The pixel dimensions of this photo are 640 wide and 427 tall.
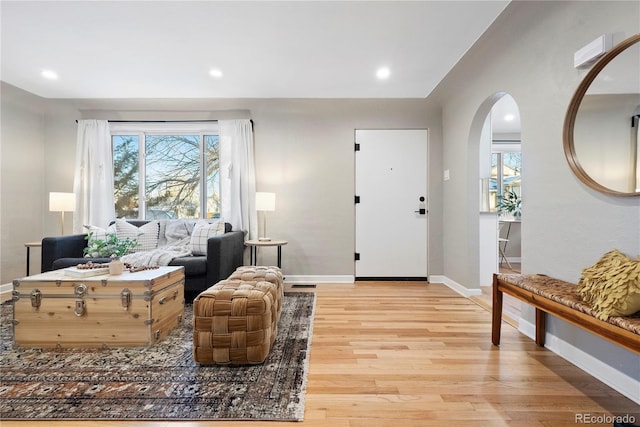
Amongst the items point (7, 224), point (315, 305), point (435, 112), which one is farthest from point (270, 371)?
point (7, 224)

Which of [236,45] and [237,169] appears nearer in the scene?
[236,45]

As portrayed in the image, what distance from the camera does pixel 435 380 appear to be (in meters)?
1.62

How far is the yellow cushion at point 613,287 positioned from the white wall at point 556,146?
25 cm

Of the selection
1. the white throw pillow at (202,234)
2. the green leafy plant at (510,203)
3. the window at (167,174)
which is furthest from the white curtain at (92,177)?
the green leafy plant at (510,203)

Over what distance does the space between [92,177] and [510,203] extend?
6701mm

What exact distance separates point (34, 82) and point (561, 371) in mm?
5625

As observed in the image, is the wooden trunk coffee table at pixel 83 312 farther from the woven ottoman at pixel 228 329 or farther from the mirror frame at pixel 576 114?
the mirror frame at pixel 576 114

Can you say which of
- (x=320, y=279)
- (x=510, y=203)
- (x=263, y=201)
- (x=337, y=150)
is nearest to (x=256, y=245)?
(x=263, y=201)

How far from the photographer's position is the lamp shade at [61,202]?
346 centimetres

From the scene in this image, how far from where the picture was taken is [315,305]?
2992mm

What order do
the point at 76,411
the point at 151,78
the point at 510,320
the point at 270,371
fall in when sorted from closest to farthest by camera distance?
the point at 76,411 → the point at 270,371 → the point at 510,320 → the point at 151,78

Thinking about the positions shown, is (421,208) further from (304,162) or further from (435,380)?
(435,380)

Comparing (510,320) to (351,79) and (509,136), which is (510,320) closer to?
(351,79)

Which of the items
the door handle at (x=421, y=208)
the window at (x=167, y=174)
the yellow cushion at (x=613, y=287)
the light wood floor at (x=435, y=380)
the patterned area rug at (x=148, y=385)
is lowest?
the light wood floor at (x=435, y=380)
